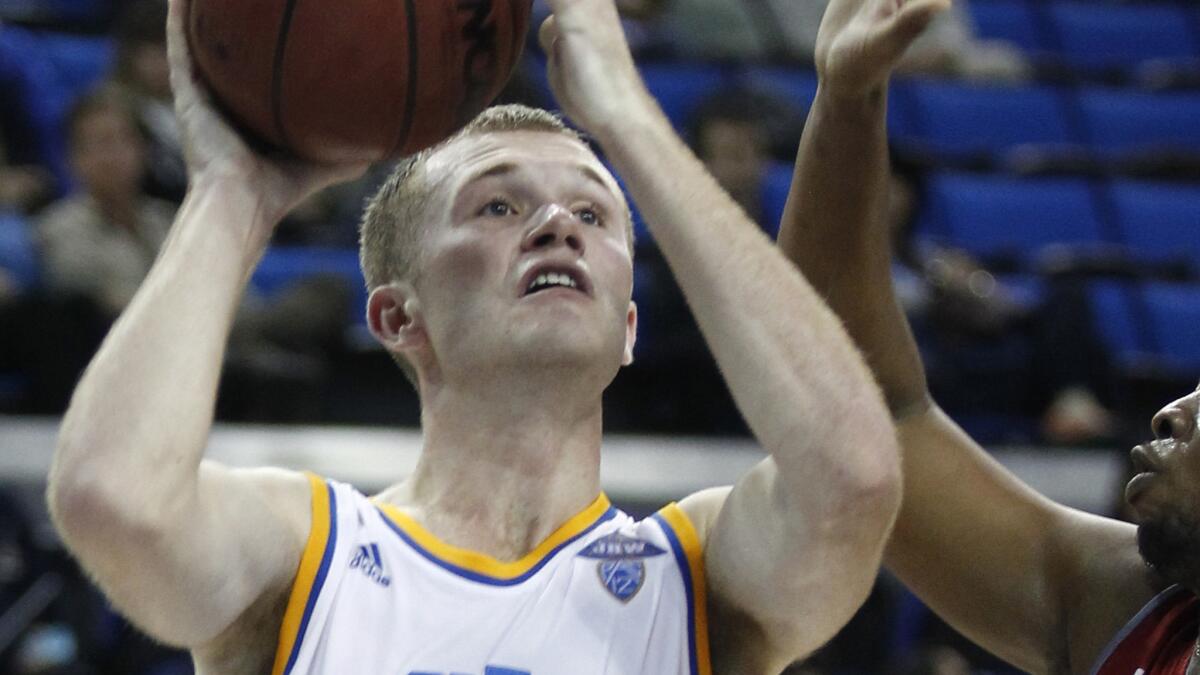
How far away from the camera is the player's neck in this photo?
299 cm

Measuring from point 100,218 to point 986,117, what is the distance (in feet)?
16.6

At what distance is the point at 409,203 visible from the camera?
316 centimetres

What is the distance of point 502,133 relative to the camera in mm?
3145

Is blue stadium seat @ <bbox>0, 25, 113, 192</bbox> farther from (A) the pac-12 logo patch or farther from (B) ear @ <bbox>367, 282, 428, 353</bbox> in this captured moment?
(A) the pac-12 logo patch

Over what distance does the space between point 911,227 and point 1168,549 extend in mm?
5249

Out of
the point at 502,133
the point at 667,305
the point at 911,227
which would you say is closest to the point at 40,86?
the point at 667,305

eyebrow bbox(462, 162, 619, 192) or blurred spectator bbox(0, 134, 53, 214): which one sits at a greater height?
eyebrow bbox(462, 162, 619, 192)

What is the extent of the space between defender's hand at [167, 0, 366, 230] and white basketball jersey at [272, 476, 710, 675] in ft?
1.53

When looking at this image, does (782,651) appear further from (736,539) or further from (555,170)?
(555,170)

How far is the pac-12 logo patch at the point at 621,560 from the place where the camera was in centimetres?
288

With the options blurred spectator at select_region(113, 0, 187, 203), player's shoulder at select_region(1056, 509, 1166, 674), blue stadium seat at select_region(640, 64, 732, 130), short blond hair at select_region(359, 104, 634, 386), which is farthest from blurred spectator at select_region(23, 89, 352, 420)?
player's shoulder at select_region(1056, 509, 1166, 674)

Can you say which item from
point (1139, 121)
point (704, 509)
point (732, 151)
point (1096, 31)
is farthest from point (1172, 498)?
point (1096, 31)

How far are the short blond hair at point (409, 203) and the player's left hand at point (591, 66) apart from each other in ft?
0.90

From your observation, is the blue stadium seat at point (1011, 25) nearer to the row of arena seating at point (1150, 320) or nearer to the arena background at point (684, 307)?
the arena background at point (684, 307)
